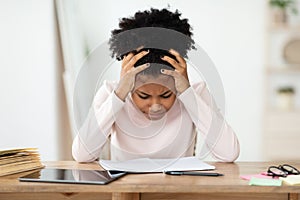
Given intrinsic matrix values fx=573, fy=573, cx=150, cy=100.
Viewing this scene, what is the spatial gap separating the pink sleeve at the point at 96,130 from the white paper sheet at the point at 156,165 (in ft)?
0.24

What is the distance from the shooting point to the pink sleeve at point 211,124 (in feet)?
5.61

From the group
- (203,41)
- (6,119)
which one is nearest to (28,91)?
(6,119)

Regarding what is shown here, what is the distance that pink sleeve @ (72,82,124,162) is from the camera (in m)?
1.71

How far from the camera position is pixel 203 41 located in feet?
15.8

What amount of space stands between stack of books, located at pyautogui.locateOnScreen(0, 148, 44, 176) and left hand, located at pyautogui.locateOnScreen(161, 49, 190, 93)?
444 mm

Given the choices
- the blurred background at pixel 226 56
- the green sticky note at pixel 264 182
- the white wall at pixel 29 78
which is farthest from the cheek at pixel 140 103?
the blurred background at pixel 226 56

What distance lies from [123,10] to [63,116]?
1.25 meters

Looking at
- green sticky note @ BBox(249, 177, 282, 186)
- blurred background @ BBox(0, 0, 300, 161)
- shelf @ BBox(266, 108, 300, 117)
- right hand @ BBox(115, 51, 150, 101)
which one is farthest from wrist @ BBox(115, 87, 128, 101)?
shelf @ BBox(266, 108, 300, 117)

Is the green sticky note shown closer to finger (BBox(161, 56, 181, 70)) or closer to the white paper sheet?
the white paper sheet

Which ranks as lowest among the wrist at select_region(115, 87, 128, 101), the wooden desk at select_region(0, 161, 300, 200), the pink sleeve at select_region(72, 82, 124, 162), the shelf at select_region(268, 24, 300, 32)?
the wooden desk at select_region(0, 161, 300, 200)

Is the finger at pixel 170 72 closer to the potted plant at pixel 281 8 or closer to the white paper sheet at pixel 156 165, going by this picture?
the white paper sheet at pixel 156 165

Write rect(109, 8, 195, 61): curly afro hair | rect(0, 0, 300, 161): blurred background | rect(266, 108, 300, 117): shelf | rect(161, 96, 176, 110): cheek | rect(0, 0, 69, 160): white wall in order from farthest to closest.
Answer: rect(266, 108, 300, 117): shelf, rect(0, 0, 300, 161): blurred background, rect(0, 0, 69, 160): white wall, rect(161, 96, 176, 110): cheek, rect(109, 8, 195, 61): curly afro hair

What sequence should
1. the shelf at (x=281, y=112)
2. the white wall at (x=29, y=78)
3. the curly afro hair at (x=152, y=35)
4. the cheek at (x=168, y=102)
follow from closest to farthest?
the curly afro hair at (x=152, y=35)
the cheek at (x=168, y=102)
the white wall at (x=29, y=78)
the shelf at (x=281, y=112)

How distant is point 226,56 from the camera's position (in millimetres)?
4855
